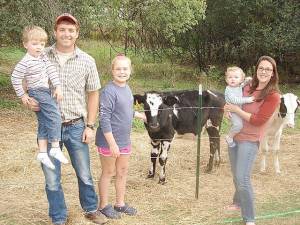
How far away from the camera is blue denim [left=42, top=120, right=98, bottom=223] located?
443 cm

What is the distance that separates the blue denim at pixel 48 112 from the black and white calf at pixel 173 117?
2.10 meters

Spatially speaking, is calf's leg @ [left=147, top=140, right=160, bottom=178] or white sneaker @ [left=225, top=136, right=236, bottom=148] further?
calf's leg @ [left=147, top=140, right=160, bottom=178]

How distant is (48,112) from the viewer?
418 cm

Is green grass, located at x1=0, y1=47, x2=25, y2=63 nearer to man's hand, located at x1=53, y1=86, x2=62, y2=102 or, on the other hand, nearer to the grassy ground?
the grassy ground

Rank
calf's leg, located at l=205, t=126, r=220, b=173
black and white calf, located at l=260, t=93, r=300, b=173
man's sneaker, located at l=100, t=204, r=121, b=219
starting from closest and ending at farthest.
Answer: man's sneaker, located at l=100, t=204, r=121, b=219, black and white calf, located at l=260, t=93, r=300, b=173, calf's leg, located at l=205, t=126, r=220, b=173

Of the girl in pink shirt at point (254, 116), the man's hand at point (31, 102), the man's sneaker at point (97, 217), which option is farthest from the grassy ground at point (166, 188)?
the man's hand at point (31, 102)

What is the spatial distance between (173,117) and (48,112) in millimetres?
2858

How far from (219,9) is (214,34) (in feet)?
6.74

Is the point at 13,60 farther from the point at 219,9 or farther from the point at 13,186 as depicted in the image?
the point at 13,186

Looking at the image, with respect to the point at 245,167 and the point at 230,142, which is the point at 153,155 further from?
the point at 245,167

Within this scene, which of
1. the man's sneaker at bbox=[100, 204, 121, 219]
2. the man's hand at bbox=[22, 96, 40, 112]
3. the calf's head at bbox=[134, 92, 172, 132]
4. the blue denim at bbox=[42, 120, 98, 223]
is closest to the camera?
the man's hand at bbox=[22, 96, 40, 112]

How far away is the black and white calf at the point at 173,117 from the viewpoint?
20.5 ft

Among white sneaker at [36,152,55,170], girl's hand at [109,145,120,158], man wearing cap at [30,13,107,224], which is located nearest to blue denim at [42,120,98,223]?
man wearing cap at [30,13,107,224]

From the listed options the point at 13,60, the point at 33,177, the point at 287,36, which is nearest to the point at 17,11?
the point at 33,177
